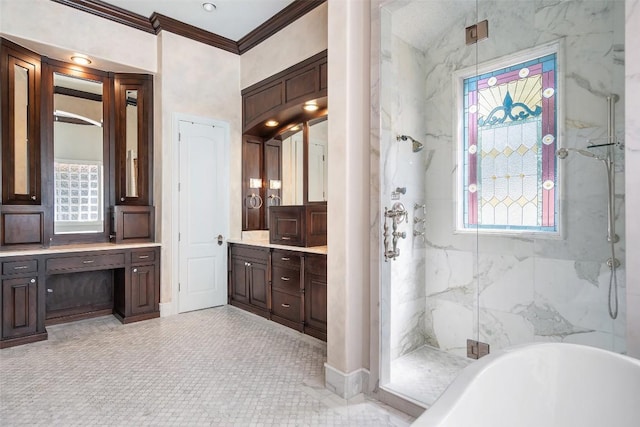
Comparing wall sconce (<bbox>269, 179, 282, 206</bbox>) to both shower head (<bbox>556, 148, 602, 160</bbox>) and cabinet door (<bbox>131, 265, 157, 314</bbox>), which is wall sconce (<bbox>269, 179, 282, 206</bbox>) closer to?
cabinet door (<bbox>131, 265, 157, 314</bbox>)

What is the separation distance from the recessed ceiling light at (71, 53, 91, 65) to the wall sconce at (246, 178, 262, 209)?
89.8 inches

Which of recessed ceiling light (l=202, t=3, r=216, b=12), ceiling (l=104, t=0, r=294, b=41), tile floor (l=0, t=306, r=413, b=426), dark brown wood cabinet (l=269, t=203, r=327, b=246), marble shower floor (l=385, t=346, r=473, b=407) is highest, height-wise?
ceiling (l=104, t=0, r=294, b=41)

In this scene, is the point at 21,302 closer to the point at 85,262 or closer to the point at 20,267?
the point at 20,267

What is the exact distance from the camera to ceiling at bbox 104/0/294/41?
12.6ft

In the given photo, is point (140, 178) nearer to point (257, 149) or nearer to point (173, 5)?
point (257, 149)

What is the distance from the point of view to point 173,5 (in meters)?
3.90

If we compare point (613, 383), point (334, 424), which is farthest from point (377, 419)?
point (613, 383)

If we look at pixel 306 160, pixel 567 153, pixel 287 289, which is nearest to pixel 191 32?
pixel 306 160

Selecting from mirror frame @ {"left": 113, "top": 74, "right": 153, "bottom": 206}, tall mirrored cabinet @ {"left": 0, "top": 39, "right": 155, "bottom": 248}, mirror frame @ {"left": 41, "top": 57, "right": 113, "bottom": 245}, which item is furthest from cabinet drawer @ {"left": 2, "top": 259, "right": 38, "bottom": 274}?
mirror frame @ {"left": 113, "top": 74, "right": 153, "bottom": 206}

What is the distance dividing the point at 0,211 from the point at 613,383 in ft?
15.7

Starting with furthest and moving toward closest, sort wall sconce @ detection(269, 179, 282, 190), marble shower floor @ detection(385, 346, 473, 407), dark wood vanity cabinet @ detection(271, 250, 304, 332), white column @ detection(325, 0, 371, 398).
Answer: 1. wall sconce @ detection(269, 179, 282, 190)
2. dark wood vanity cabinet @ detection(271, 250, 304, 332)
3. white column @ detection(325, 0, 371, 398)
4. marble shower floor @ detection(385, 346, 473, 407)

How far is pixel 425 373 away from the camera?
2609 mm

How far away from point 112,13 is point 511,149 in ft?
14.3

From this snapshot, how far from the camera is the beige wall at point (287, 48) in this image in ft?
12.3
